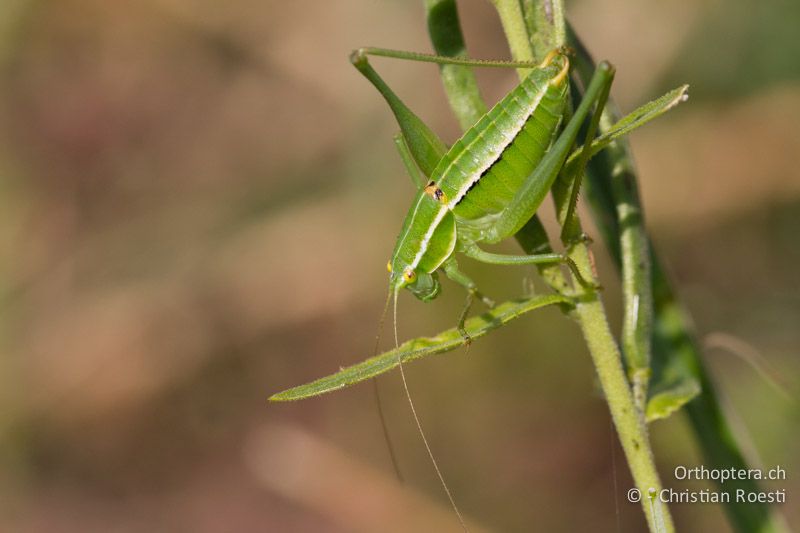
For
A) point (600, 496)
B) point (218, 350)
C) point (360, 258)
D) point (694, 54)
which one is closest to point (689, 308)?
point (600, 496)

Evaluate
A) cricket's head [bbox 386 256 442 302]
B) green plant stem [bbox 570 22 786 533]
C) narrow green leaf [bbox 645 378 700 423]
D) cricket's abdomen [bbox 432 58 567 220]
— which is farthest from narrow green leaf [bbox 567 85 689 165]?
cricket's head [bbox 386 256 442 302]

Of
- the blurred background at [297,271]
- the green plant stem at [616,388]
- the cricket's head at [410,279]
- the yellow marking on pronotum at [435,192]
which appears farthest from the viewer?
the blurred background at [297,271]

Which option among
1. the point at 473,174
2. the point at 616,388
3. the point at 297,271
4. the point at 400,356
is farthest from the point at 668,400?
the point at 297,271

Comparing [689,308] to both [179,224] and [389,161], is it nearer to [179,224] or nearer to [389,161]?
[389,161]

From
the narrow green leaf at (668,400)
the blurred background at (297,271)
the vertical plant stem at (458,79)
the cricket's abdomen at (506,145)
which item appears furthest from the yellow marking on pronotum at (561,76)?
the blurred background at (297,271)

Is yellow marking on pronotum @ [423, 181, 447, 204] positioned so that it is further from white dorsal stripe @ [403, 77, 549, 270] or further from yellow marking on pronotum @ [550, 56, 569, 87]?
yellow marking on pronotum @ [550, 56, 569, 87]

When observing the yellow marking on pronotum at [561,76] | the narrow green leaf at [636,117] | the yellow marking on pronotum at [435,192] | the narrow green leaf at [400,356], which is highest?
the yellow marking on pronotum at [561,76]

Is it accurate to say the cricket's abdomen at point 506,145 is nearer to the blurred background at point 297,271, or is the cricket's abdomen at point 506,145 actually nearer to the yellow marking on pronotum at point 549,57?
the yellow marking on pronotum at point 549,57
